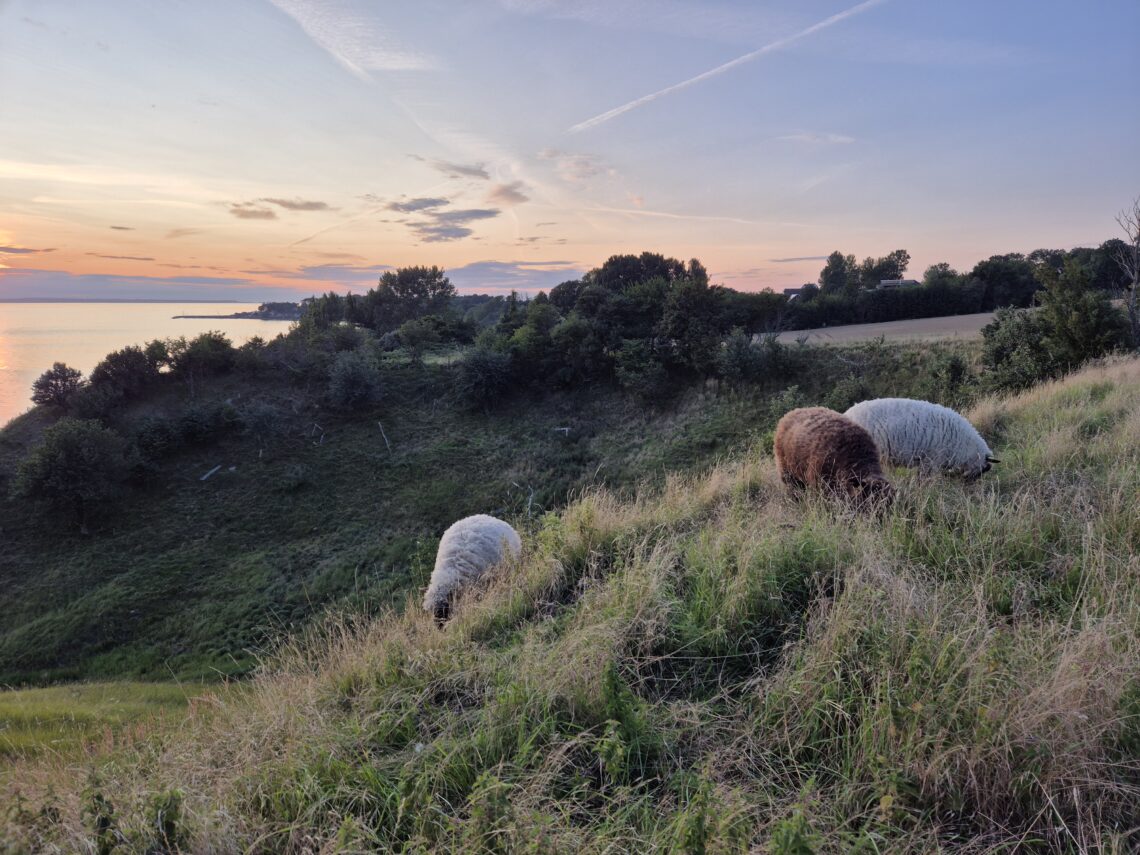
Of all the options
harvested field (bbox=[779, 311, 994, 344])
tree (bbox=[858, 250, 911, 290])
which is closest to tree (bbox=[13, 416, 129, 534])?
harvested field (bbox=[779, 311, 994, 344])

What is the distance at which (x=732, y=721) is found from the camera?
268cm

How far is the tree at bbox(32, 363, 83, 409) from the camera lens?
99.4ft

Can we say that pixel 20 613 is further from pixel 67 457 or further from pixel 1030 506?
pixel 1030 506

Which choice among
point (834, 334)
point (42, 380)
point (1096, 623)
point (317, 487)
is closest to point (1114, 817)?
point (1096, 623)

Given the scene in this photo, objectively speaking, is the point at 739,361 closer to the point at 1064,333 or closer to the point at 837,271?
the point at 1064,333

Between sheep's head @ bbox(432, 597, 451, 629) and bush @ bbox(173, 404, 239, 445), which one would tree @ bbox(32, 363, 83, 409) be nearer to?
bush @ bbox(173, 404, 239, 445)

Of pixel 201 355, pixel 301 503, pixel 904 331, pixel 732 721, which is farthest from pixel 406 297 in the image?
pixel 732 721

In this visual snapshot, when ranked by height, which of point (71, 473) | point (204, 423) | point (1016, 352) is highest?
point (1016, 352)

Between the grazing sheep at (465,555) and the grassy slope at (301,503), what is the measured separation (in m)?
3.66

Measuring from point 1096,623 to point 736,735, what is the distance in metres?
2.12

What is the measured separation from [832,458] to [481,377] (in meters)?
29.7

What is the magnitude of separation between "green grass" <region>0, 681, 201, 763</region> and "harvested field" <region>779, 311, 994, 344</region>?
3454 cm

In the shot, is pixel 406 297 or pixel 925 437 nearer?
pixel 925 437

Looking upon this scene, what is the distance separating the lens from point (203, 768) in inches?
109
